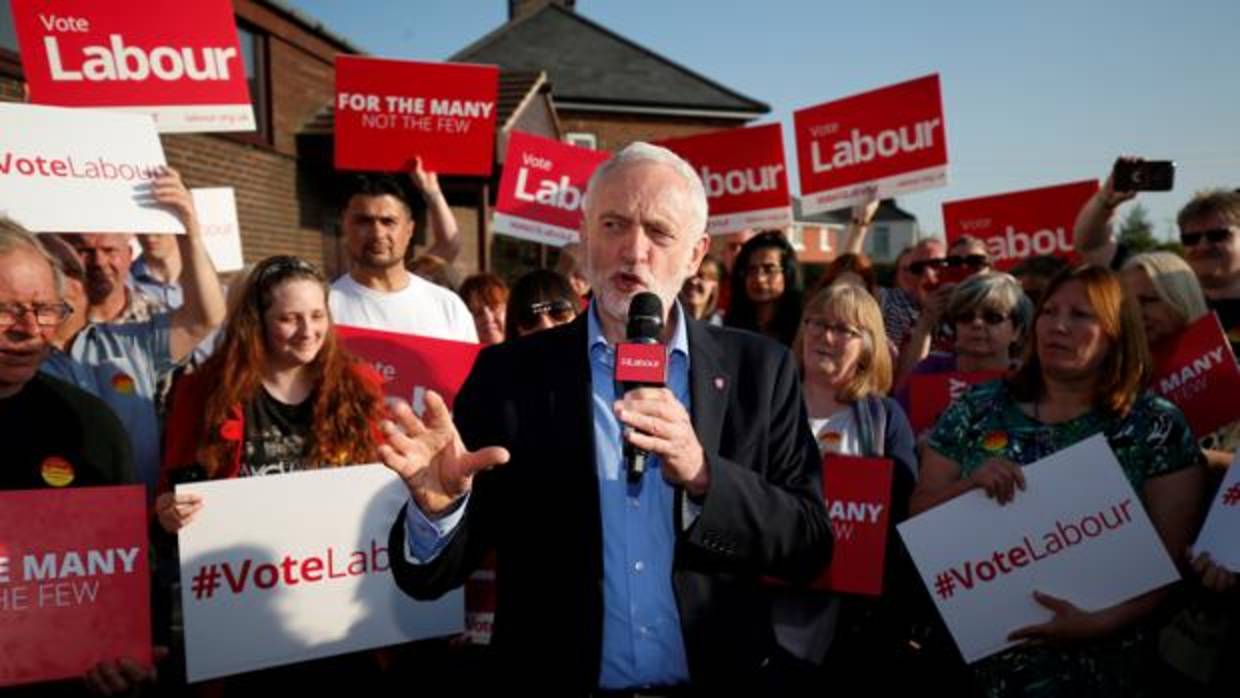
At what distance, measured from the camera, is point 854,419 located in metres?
3.70

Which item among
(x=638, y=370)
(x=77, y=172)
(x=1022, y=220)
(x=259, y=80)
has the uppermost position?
(x=259, y=80)

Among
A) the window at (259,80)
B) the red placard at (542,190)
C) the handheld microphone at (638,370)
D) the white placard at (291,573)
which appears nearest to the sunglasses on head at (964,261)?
the red placard at (542,190)

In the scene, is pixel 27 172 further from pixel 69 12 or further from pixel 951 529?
pixel 951 529

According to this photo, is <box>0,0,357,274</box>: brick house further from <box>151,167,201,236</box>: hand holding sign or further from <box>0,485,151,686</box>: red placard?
<box>0,485,151,686</box>: red placard

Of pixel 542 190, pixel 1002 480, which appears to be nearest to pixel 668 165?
pixel 1002 480

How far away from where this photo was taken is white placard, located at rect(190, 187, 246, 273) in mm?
6031

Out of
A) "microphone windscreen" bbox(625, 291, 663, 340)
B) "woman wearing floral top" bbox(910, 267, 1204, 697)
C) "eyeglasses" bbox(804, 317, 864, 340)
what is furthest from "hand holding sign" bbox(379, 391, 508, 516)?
"eyeglasses" bbox(804, 317, 864, 340)

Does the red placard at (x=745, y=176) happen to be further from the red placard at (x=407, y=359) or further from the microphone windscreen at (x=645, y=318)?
the microphone windscreen at (x=645, y=318)

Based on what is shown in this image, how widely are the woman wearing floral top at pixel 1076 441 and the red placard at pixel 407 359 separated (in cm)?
219

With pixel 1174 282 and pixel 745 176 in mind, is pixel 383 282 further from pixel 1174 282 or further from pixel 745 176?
pixel 1174 282

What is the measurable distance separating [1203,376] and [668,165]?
2616 mm

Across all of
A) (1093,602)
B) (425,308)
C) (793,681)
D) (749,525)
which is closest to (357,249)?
(425,308)

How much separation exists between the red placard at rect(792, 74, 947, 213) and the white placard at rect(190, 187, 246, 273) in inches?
167

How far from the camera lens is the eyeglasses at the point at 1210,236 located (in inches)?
161
